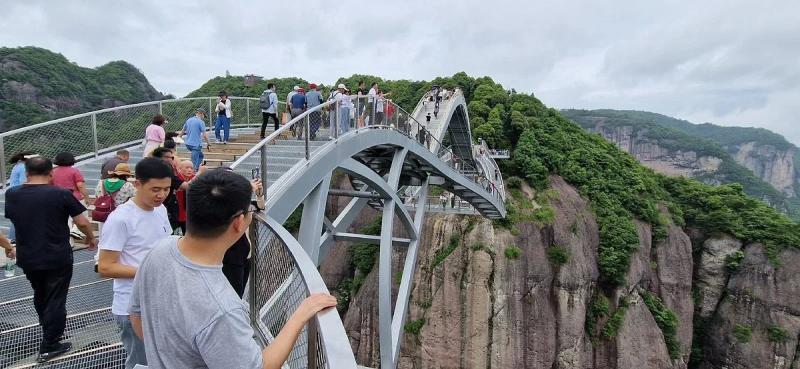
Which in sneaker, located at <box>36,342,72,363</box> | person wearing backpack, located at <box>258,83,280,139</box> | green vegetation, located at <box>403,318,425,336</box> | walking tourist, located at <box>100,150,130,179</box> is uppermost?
person wearing backpack, located at <box>258,83,280,139</box>

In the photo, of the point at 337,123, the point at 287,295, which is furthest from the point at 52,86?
the point at 287,295

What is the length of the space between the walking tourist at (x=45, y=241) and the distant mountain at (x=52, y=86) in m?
32.4

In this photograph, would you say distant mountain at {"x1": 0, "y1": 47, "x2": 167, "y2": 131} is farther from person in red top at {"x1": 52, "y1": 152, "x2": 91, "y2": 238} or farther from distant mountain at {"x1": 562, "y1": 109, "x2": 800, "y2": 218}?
distant mountain at {"x1": 562, "y1": 109, "x2": 800, "y2": 218}

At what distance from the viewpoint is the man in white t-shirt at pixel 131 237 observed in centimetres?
244

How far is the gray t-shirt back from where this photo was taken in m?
1.25

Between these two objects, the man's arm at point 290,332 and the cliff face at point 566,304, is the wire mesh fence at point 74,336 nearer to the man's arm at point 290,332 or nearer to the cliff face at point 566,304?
the man's arm at point 290,332

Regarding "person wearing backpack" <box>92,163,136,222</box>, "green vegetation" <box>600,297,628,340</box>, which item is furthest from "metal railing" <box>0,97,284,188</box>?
"green vegetation" <box>600,297,628,340</box>

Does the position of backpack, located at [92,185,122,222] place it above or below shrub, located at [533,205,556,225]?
above

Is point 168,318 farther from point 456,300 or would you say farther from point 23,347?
point 456,300

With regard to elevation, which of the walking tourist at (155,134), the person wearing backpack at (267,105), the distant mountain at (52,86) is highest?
the distant mountain at (52,86)

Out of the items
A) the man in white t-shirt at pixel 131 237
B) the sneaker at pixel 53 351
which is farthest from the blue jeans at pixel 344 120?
Result: the man in white t-shirt at pixel 131 237

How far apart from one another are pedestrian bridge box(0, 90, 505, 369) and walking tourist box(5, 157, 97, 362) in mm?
282

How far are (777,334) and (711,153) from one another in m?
114

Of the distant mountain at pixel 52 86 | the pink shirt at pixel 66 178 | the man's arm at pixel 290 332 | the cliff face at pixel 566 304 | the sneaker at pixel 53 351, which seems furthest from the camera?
the distant mountain at pixel 52 86
